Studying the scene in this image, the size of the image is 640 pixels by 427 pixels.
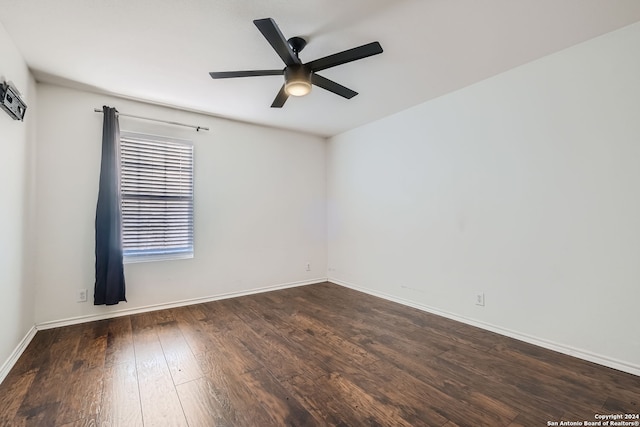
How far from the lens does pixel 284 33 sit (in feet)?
6.96

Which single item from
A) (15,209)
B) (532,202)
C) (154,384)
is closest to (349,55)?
(532,202)

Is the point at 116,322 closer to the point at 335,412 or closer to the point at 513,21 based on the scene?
the point at 335,412

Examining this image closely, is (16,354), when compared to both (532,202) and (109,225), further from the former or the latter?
(532,202)

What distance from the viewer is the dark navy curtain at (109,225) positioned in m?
3.04

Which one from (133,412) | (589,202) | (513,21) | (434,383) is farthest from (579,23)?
(133,412)

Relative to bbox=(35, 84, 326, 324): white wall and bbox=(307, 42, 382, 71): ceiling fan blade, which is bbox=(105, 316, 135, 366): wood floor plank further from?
bbox=(307, 42, 382, 71): ceiling fan blade

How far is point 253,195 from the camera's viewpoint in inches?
168

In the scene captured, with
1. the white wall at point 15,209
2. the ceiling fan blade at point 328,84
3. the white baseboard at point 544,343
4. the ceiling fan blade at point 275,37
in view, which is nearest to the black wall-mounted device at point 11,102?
the white wall at point 15,209

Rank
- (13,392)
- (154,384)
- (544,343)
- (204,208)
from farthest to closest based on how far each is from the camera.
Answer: (204,208) → (544,343) → (154,384) → (13,392)

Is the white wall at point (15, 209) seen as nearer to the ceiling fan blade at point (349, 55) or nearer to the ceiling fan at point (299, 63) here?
the ceiling fan at point (299, 63)

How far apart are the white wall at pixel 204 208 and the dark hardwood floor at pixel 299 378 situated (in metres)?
0.58

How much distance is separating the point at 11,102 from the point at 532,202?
167 inches

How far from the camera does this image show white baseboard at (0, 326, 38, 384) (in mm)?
2033

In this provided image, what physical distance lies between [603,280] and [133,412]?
3374 millimetres
